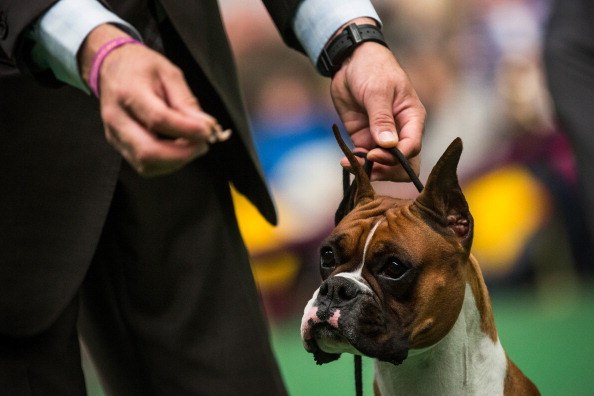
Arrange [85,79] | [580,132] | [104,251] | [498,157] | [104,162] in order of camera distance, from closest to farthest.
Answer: [85,79]
[104,162]
[104,251]
[580,132]
[498,157]

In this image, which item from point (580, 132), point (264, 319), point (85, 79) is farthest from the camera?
point (580, 132)

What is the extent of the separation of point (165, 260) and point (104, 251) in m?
0.11

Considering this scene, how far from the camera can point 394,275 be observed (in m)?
1.49

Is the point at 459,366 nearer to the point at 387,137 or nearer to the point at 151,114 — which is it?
the point at 387,137

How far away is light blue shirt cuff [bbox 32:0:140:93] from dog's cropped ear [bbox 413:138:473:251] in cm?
52

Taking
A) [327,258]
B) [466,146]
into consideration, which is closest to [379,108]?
[327,258]

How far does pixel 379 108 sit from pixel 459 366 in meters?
0.45

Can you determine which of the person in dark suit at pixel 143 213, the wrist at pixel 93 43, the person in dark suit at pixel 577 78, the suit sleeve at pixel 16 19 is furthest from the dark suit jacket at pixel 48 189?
the person in dark suit at pixel 577 78

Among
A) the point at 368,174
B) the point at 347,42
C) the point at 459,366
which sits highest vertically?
the point at 347,42

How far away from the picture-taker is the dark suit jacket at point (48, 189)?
1547 mm

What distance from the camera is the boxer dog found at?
1438mm

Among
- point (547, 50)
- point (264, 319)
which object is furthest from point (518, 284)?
point (264, 319)

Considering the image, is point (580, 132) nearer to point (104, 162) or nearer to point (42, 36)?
point (104, 162)

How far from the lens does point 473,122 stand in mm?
4367
